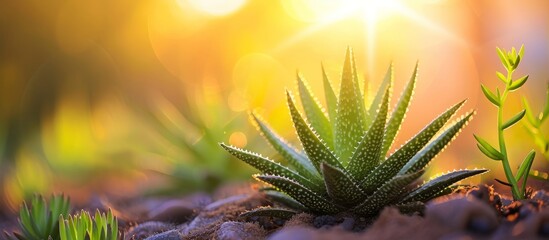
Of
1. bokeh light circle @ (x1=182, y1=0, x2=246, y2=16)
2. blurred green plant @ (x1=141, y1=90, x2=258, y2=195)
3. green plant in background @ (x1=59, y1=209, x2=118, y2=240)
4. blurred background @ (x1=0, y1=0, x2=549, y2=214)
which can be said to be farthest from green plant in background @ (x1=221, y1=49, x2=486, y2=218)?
bokeh light circle @ (x1=182, y1=0, x2=246, y2=16)

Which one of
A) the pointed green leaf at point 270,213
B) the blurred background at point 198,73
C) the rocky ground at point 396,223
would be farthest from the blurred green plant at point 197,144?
the pointed green leaf at point 270,213

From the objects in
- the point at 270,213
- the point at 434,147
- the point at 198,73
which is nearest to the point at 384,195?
the point at 434,147

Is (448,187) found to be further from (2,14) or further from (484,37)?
(2,14)

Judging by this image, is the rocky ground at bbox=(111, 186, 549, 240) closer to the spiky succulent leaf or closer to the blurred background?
the spiky succulent leaf

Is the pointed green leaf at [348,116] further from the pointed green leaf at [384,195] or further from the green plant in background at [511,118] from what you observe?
the green plant in background at [511,118]

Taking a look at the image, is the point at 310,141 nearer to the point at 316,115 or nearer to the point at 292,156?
the point at 292,156

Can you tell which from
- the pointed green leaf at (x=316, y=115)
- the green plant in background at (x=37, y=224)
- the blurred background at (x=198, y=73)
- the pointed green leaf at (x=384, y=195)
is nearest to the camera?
the pointed green leaf at (x=384, y=195)
